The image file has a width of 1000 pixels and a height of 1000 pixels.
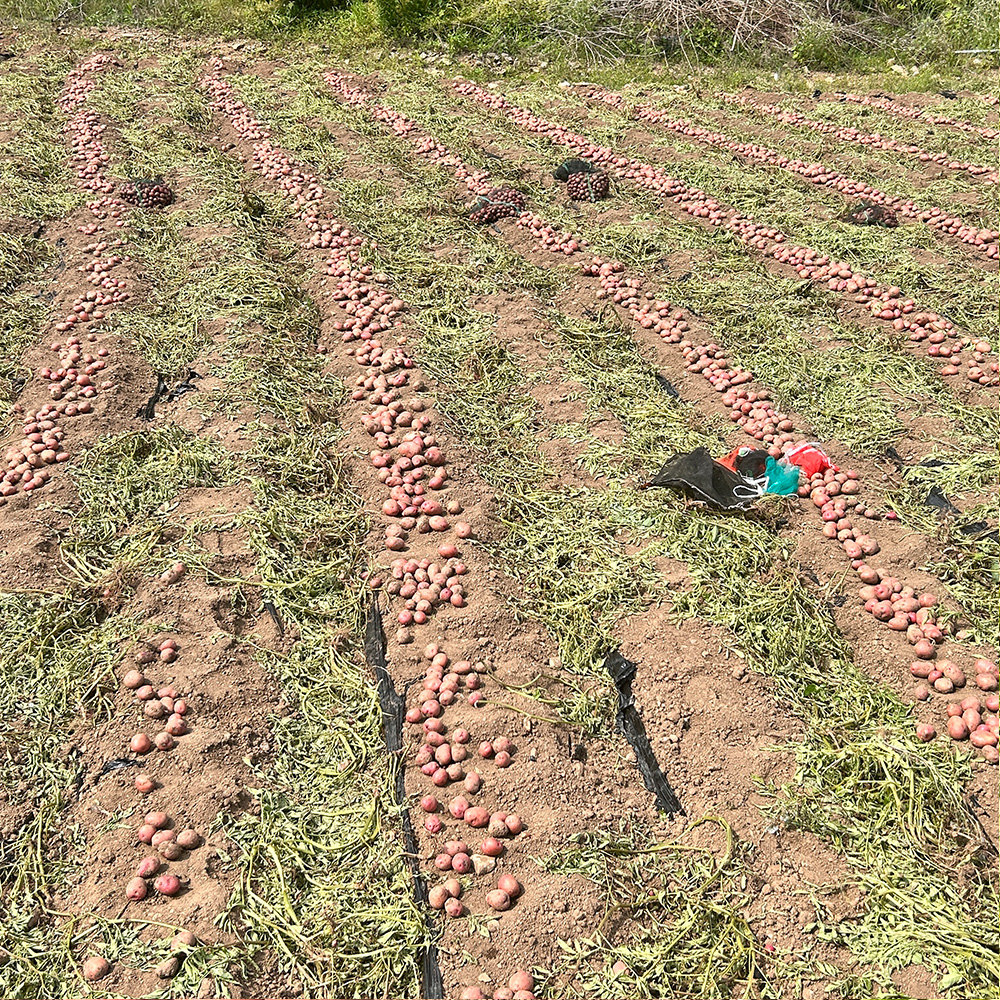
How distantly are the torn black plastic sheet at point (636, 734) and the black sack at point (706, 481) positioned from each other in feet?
5.16

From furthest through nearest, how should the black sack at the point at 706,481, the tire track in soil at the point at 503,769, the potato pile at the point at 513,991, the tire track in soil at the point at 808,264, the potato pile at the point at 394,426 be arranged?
the tire track in soil at the point at 808,264 < the black sack at the point at 706,481 < the potato pile at the point at 394,426 < the tire track in soil at the point at 503,769 < the potato pile at the point at 513,991

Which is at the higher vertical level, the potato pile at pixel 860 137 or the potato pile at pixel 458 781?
the potato pile at pixel 860 137

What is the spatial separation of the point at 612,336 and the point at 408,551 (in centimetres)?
362

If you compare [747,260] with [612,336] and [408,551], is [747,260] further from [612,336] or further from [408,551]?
[408,551]

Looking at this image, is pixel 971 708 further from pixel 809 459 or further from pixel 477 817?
pixel 477 817

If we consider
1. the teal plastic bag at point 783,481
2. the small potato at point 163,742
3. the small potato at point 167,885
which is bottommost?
the small potato at point 167,885

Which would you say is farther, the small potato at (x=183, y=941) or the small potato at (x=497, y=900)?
the small potato at (x=497, y=900)

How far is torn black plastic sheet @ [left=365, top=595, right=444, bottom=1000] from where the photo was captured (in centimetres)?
358

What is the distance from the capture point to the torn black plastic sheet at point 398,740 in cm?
358

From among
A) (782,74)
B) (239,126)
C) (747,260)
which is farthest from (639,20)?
(747,260)

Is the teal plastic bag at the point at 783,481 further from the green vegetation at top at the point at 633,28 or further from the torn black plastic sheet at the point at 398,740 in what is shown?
the green vegetation at top at the point at 633,28

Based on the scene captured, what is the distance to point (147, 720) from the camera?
450cm

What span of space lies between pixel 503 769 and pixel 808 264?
291 inches

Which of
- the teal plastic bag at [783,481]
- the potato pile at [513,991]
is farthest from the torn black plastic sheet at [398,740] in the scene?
the teal plastic bag at [783,481]
